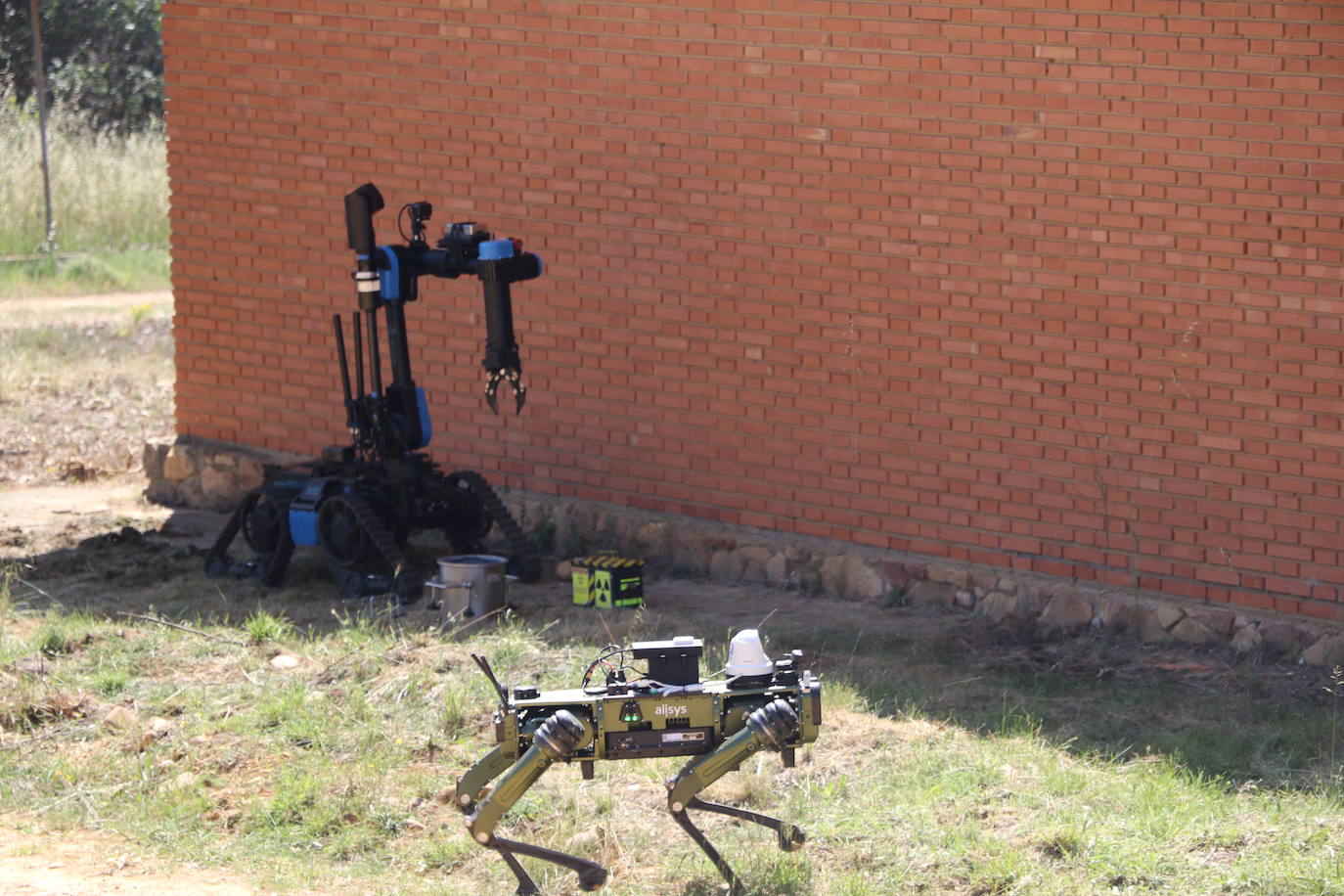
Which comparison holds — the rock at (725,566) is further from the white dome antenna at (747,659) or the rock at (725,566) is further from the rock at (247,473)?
the white dome antenna at (747,659)

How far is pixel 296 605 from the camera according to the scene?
1000 cm

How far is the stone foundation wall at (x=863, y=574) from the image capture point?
8609mm

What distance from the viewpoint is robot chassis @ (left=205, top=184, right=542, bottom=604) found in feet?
32.0

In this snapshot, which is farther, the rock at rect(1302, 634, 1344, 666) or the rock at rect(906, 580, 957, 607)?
the rock at rect(906, 580, 957, 607)

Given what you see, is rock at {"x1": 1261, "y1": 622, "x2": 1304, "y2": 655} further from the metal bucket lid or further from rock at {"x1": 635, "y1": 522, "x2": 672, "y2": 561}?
the metal bucket lid

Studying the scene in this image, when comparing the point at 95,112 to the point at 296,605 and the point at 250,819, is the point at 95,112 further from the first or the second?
the point at 250,819

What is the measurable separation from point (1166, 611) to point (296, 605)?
4666 millimetres

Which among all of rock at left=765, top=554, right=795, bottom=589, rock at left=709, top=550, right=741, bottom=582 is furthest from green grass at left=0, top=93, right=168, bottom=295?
rock at left=765, top=554, right=795, bottom=589

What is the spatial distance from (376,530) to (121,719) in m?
2.23

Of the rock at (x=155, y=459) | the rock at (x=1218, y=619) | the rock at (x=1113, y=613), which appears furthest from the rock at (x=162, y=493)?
the rock at (x=1218, y=619)

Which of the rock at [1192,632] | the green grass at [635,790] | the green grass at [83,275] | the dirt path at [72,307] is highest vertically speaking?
the green grass at [83,275]

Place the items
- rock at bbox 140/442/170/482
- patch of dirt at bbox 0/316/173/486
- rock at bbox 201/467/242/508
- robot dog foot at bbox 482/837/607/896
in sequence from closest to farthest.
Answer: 1. robot dog foot at bbox 482/837/607/896
2. rock at bbox 201/467/242/508
3. rock at bbox 140/442/170/482
4. patch of dirt at bbox 0/316/173/486

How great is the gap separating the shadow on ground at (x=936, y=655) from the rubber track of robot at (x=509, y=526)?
13cm

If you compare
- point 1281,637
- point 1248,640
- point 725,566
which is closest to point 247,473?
point 725,566
